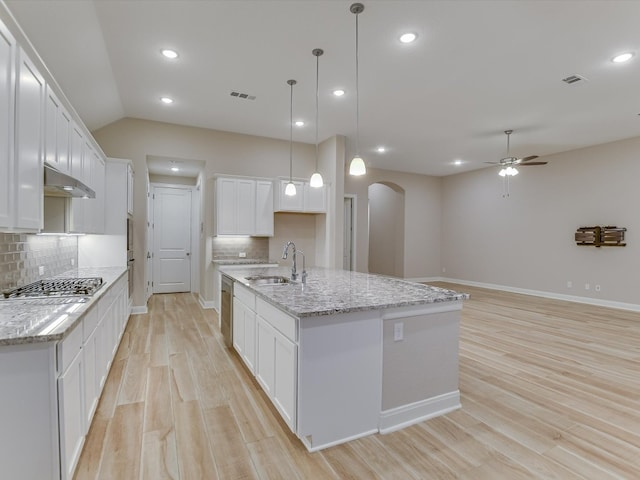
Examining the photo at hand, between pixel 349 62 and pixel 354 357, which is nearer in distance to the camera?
pixel 354 357

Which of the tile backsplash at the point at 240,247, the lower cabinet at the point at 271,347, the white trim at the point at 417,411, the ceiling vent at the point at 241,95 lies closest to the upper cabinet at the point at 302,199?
the tile backsplash at the point at 240,247

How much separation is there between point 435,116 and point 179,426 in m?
5.12

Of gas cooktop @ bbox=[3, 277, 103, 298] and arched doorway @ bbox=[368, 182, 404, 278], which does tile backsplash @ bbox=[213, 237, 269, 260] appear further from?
Answer: arched doorway @ bbox=[368, 182, 404, 278]

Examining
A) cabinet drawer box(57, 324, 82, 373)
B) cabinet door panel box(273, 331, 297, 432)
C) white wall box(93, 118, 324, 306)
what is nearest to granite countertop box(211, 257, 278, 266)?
white wall box(93, 118, 324, 306)

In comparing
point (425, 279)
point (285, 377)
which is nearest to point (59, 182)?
point (285, 377)

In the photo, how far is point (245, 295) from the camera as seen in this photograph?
3066mm

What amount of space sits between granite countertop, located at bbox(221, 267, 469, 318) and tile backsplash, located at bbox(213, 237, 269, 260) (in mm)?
2917

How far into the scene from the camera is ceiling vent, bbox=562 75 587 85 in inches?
150

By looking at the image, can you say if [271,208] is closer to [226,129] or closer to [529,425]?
[226,129]

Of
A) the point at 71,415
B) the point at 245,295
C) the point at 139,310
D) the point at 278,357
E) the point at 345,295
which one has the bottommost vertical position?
the point at 139,310

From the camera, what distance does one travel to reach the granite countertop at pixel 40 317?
4.86ft

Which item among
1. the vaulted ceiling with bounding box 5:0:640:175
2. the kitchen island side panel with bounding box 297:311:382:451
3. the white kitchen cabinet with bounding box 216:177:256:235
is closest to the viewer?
the kitchen island side panel with bounding box 297:311:382:451

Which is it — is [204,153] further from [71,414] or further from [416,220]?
[416,220]

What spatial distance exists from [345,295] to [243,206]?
3.74 metres
